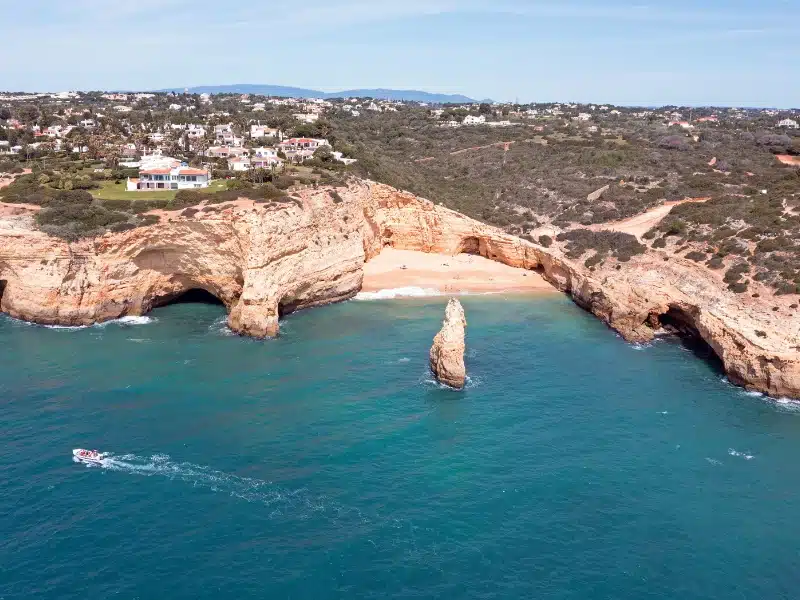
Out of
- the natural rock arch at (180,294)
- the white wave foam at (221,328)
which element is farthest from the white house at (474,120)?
the white wave foam at (221,328)

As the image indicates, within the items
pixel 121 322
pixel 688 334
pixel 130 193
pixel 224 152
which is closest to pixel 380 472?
pixel 121 322

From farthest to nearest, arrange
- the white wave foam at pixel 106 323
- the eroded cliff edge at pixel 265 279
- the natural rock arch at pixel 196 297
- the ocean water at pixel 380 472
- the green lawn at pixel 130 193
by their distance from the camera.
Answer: the green lawn at pixel 130 193 < the natural rock arch at pixel 196 297 < the white wave foam at pixel 106 323 < the eroded cliff edge at pixel 265 279 < the ocean water at pixel 380 472

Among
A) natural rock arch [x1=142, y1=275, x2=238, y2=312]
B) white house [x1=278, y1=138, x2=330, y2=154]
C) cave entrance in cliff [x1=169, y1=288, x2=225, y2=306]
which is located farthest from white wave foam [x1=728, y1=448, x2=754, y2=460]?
white house [x1=278, y1=138, x2=330, y2=154]

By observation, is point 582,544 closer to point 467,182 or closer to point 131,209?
point 131,209

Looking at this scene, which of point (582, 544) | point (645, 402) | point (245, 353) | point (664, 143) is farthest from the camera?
point (664, 143)

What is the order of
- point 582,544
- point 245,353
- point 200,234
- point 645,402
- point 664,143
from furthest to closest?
point 664,143, point 200,234, point 245,353, point 645,402, point 582,544

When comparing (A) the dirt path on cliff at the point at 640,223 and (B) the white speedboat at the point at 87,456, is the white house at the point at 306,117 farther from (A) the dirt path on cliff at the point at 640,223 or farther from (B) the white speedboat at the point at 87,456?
(B) the white speedboat at the point at 87,456

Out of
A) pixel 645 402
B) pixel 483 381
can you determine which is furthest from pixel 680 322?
pixel 483 381
